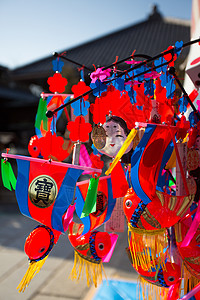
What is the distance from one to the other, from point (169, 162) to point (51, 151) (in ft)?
1.07

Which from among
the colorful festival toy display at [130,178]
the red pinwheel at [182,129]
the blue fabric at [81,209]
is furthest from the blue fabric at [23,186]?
Result: the red pinwheel at [182,129]

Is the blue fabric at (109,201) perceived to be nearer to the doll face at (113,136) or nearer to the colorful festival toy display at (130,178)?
the colorful festival toy display at (130,178)

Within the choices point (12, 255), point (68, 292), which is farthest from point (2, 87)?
point (68, 292)

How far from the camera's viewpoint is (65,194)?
0.74 m

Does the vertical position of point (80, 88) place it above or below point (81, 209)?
above

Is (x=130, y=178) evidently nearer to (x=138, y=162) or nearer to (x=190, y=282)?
(x=138, y=162)

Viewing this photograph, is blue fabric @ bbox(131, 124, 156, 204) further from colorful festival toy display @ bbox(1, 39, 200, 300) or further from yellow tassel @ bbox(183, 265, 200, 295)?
yellow tassel @ bbox(183, 265, 200, 295)

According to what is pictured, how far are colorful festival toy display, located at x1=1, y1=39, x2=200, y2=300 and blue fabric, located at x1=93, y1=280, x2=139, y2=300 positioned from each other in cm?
45

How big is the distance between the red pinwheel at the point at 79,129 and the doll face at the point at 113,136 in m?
0.06

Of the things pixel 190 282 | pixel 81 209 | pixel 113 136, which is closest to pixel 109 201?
pixel 81 209

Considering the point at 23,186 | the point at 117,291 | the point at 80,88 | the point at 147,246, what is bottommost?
the point at 117,291

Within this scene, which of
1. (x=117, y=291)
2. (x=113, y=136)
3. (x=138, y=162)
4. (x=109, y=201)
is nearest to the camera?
(x=138, y=162)

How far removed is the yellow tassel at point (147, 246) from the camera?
703 millimetres

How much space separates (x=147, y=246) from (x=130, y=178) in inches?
7.1
